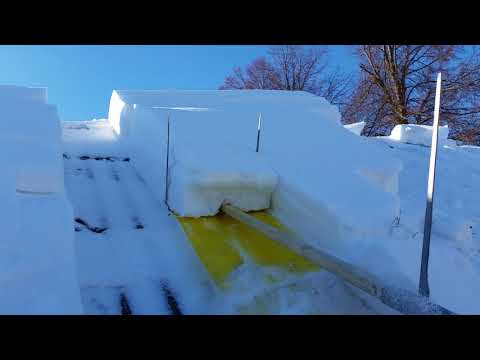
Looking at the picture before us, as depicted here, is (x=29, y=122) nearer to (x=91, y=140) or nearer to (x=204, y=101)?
(x=91, y=140)

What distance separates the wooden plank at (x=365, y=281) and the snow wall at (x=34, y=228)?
1.09 metres

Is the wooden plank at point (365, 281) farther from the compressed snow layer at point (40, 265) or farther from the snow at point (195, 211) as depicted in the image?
the compressed snow layer at point (40, 265)

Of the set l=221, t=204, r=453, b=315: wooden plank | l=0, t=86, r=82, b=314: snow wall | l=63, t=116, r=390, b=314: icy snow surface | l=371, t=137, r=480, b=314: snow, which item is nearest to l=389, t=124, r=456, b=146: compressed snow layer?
l=371, t=137, r=480, b=314: snow

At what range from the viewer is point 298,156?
316 centimetres

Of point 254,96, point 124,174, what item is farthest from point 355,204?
point 254,96

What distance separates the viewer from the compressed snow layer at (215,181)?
101 inches

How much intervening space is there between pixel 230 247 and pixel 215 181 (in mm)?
500

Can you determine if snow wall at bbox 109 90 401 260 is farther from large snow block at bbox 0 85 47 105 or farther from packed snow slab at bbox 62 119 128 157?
large snow block at bbox 0 85 47 105

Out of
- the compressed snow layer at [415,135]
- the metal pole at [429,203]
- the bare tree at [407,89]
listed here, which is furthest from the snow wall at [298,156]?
the bare tree at [407,89]

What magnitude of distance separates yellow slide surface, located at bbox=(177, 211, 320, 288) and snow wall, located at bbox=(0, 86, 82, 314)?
2.73 feet

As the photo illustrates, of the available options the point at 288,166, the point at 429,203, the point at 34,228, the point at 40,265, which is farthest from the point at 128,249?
the point at 429,203

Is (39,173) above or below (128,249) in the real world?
above

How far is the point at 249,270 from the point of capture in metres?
2.10

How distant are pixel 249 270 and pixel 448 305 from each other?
1.26 metres
